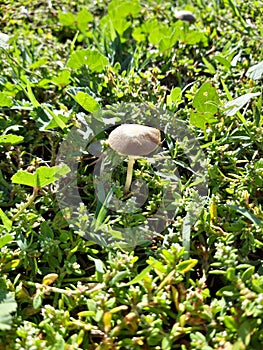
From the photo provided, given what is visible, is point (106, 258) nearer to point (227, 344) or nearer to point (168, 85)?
point (227, 344)

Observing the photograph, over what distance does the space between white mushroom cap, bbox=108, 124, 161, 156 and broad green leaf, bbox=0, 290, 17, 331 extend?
0.56m

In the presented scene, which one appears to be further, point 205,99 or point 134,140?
point 205,99

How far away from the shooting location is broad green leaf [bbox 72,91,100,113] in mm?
2002

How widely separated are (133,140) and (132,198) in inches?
10.1

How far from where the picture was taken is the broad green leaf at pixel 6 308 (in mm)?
1379

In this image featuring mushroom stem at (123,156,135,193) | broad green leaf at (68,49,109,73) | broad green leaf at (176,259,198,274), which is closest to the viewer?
broad green leaf at (176,259,198,274)

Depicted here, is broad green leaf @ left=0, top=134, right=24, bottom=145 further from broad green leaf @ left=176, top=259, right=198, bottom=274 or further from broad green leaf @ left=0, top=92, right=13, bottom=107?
broad green leaf @ left=176, top=259, right=198, bottom=274

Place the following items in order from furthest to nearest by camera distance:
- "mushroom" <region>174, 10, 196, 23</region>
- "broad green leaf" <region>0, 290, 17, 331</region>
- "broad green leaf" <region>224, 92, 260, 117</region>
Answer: "mushroom" <region>174, 10, 196, 23</region> < "broad green leaf" <region>224, 92, 260, 117</region> < "broad green leaf" <region>0, 290, 17, 331</region>

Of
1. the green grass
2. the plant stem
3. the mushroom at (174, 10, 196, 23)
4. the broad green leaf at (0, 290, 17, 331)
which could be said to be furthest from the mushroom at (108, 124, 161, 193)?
the mushroom at (174, 10, 196, 23)

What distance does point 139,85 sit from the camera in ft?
7.33

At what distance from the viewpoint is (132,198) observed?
1816 millimetres

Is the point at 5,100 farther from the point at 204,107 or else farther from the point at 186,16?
the point at 186,16

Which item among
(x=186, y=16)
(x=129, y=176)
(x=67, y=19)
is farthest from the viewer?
(x=67, y=19)

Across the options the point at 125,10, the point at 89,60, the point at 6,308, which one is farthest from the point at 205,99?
the point at 6,308
